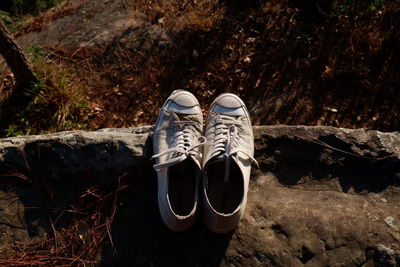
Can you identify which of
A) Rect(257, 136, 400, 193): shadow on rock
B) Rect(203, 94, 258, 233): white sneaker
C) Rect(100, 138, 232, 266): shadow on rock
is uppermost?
Rect(203, 94, 258, 233): white sneaker

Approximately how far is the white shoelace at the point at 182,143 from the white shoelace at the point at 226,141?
0.37ft

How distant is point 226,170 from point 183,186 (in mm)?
328

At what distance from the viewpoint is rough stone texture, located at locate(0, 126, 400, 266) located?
7.11 ft

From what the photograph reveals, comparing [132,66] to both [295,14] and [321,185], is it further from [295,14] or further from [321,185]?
[321,185]

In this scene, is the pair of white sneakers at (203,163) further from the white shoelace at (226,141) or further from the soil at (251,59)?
the soil at (251,59)

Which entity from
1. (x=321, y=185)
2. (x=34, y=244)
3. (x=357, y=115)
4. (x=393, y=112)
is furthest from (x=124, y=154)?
(x=393, y=112)

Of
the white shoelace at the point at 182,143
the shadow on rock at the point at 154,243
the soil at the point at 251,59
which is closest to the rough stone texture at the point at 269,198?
the shadow on rock at the point at 154,243

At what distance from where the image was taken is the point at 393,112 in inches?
148

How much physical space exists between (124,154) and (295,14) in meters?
3.17

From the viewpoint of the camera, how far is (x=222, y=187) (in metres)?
2.28

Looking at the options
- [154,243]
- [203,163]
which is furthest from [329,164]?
[154,243]

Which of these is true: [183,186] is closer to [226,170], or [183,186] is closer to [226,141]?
[226,170]

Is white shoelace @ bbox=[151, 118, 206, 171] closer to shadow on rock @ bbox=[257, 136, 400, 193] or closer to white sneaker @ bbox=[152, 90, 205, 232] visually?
white sneaker @ bbox=[152, 90, 205, 232]

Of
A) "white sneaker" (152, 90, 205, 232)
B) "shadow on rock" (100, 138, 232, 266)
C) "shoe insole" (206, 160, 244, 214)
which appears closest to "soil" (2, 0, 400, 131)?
"white sneaker" (152, 90, 205, 232)
